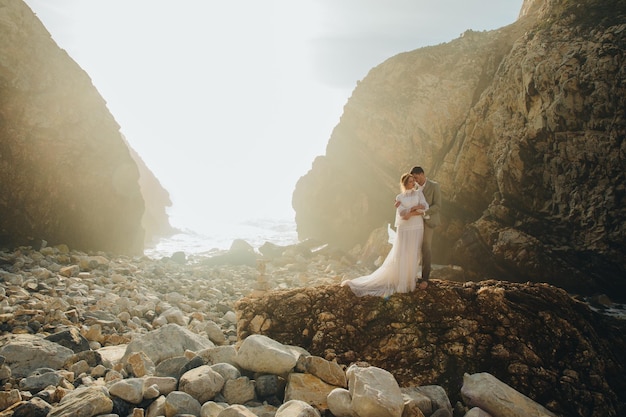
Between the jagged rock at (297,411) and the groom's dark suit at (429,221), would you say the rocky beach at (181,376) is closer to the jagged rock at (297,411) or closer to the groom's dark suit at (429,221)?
the jagged rock at (297,411)

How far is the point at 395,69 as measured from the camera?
89.6 feet

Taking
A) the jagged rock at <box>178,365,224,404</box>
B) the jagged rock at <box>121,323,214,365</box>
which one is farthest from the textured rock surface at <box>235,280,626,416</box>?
the jagged rock at <box>178,365,224,404</box>

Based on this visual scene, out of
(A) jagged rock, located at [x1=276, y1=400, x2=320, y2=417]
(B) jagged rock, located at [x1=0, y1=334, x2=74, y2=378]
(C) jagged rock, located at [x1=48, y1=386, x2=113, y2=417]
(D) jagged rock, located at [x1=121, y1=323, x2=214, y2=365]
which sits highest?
(C) jagged rock, located at [x1=48, y1=386, x2=113, y2=417]

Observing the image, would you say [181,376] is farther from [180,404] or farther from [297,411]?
[297,411]

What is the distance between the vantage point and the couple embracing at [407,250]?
18.3 ft

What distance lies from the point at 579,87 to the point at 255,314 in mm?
14420

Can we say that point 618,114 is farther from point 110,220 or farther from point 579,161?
point 110,220

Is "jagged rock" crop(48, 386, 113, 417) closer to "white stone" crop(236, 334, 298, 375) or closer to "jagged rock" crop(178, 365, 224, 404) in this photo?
"jagged rock" crop(178, 365, 224, 404)

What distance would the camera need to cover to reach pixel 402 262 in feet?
18.4

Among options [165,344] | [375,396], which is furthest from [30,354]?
[375,396]

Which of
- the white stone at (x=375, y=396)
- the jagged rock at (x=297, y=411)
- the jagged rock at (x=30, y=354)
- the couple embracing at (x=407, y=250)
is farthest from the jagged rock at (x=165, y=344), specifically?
the white stone at (x=375, y=396)

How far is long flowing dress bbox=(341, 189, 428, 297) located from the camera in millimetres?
5574

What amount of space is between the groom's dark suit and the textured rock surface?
0.35 metres

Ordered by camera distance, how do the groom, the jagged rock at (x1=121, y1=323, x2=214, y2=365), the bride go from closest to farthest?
the jagged rock at (x1=121, y1=323, x2=214, y2=365) < the bride < the groom
